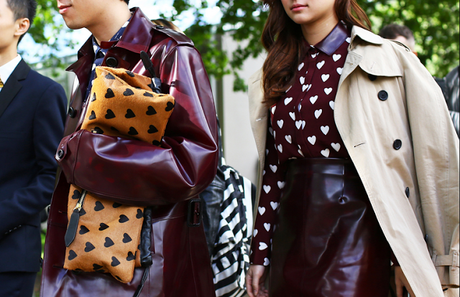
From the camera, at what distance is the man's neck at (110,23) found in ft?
6.59

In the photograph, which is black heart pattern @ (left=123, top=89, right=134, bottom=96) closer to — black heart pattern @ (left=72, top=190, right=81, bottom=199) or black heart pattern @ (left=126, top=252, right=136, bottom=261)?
black heart pattern @ (left=72, top=190, right=81, bottom=199)

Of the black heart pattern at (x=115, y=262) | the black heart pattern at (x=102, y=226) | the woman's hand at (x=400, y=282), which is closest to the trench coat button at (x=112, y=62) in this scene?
the black heart pattern at (x=102, y=226)

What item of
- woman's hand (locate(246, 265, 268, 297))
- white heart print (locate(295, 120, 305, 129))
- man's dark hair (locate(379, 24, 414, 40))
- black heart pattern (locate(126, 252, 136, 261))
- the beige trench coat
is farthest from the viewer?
man's dark hair (locate(379, 24, 414, 40))

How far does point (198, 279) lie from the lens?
188 cm

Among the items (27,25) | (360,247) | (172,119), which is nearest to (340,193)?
(360,247)

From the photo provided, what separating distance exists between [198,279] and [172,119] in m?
0.65

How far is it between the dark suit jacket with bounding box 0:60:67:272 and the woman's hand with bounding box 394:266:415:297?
175cm

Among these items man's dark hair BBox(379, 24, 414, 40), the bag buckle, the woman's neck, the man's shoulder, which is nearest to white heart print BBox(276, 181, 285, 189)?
the bag buckle

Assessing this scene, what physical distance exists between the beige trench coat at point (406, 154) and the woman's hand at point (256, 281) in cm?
70

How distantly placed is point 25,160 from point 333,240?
168cm

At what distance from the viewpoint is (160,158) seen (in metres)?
1.59

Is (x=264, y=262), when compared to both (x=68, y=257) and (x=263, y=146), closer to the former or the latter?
(x=263, y=146)

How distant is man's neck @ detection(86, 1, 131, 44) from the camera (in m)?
2.01

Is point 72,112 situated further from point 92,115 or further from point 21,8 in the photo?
point 21,8
